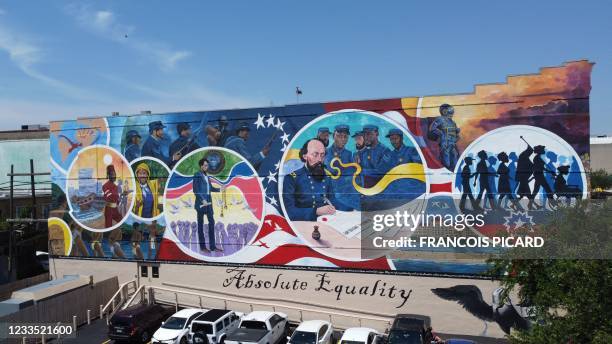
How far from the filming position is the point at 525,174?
887 inches

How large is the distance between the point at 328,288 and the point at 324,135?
8.25m

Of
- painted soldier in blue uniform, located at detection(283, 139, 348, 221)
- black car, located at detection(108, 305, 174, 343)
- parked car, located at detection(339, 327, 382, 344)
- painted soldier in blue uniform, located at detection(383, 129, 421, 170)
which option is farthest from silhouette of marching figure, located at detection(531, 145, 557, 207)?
black car, located at detection(108, 305, 174, 343)

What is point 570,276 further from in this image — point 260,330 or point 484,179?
point 260,330

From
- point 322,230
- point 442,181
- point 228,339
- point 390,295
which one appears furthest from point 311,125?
point 228,339

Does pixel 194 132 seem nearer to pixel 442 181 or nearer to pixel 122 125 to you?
pixel 122 125

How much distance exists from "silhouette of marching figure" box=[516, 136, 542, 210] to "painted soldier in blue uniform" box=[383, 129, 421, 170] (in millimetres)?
4778

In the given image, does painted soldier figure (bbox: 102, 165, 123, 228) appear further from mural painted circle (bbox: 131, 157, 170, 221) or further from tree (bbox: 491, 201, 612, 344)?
tree (bbox: 491, 201, 612, 344)

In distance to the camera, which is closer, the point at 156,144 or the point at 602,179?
the point at 156,144

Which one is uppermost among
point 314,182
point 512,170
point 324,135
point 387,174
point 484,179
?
point 324,135

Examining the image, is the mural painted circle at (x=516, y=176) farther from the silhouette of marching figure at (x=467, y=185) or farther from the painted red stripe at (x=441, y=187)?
the painted red stripe at (x=441, y=187)

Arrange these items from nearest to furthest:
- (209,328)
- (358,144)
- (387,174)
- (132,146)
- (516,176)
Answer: (209,328) → (516,176) → (387,174) → (358,144) → (132,146)

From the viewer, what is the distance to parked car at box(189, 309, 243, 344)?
2127cm

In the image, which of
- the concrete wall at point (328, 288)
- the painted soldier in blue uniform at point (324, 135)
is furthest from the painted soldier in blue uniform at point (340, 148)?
the concrete wall at point (328, 288)

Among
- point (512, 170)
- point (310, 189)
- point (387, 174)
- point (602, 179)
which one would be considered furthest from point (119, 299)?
point (602, 179)
